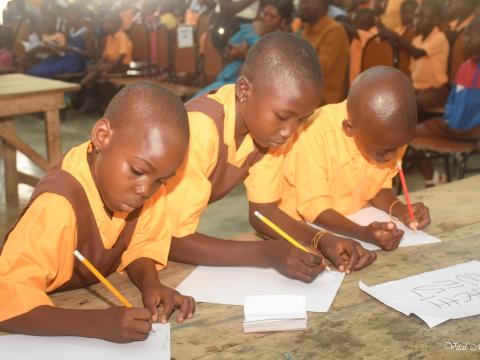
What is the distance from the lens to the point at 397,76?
155cm

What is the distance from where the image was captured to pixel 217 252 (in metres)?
1.34

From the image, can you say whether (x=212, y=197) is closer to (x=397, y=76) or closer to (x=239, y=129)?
(x=239, y=129)

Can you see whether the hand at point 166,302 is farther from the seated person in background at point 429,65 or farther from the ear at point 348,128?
the seated person in background at point 429,65

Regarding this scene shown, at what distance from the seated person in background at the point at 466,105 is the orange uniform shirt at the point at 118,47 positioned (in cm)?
406

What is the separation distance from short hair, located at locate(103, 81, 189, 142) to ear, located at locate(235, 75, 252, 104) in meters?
0.31

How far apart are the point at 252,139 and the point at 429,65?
2797mm

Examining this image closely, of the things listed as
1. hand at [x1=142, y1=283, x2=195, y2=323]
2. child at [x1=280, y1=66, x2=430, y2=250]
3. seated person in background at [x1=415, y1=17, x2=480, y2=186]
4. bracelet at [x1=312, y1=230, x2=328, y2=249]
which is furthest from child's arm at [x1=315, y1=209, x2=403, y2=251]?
seated person in background at [x1=415, y1=17, x2=480, y2=186]

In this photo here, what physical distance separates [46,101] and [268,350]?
8.44 feet

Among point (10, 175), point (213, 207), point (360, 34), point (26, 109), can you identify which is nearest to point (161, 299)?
point (26, 109)

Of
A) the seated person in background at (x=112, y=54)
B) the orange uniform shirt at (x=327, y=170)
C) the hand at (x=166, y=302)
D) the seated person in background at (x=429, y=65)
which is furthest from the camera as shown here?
the seated person in background at (x=112, y=54)

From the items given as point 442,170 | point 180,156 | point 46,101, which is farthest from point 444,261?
point 442,170

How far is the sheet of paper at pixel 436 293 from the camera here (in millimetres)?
1106

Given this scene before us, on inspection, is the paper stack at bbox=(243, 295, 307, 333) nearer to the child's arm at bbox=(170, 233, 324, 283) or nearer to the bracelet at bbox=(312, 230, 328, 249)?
the child's arm at bbox=(170, 233, 324, 283)

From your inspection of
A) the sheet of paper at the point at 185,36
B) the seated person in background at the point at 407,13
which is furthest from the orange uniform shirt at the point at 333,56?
the sheet of paper at the point at 185,36
